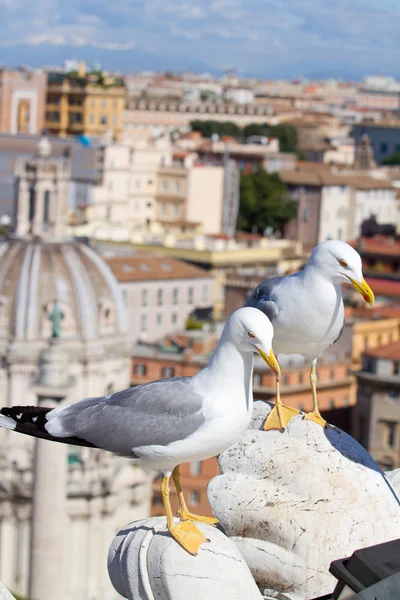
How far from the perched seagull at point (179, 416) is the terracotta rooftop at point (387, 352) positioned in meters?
49.8

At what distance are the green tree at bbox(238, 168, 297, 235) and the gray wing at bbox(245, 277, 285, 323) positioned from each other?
3889 inches

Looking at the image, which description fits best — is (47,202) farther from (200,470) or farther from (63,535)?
(63,535)

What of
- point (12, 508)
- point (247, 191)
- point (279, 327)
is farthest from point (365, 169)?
point (279, 327)

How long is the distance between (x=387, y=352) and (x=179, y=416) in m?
51.0

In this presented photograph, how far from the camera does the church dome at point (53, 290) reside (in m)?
57.0

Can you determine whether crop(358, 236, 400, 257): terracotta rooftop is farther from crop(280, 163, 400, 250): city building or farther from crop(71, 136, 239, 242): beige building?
crop(280, 163, 400, 250): city building

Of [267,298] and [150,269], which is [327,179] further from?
[267,298]

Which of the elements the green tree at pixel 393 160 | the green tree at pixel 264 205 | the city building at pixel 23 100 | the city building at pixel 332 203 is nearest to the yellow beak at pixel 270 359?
the city building at pixel 332 203

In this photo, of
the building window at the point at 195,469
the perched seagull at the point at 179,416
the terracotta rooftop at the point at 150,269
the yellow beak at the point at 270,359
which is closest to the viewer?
the yellow beak at the point at 270,359

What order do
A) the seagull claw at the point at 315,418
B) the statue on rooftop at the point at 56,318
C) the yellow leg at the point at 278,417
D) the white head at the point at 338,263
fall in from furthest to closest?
the statue on rooftop at the point at 56,318 → the seagull claw at the point at 315,418 → the yellow leg at the point at 278,417 → the white head at the point at 338,263

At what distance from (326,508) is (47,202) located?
4881 cm

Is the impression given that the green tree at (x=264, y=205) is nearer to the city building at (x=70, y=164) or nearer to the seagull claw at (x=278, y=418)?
the city building at (x=70, y=164)

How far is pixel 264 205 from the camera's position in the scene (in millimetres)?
110500

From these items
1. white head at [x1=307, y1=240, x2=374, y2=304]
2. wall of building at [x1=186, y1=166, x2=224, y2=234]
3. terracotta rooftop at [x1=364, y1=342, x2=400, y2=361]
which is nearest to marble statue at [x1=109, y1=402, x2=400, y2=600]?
white head at [x1=307, y1=240, x2=374, y2=304]
